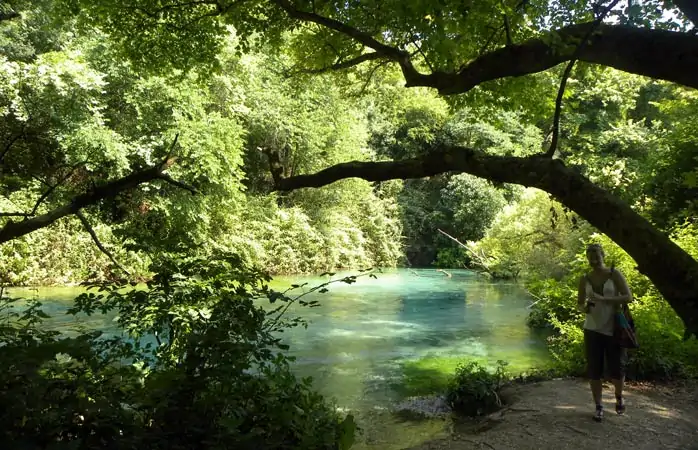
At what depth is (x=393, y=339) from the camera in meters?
11.1

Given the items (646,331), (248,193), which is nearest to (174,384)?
(646,331)

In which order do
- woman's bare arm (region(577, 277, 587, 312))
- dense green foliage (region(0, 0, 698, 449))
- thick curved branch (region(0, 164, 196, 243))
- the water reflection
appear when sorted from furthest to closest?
the water reflection, woman's bare arm (region(577, 277, 587, 312)), dense green foliage (region(0, 0, 698, 449)), thick curved branch (region(0, 164, 196, 243))

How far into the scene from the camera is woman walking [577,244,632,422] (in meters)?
5.01

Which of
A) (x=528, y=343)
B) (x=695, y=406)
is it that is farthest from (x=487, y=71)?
(x=528, y=343)

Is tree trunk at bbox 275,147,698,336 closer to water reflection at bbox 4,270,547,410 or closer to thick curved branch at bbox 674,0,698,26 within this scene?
thick curved branch at bbox 674,0,698,26

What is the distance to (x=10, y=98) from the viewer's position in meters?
14.8

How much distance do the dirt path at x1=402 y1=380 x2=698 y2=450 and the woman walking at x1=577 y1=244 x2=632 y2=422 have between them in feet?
1.01

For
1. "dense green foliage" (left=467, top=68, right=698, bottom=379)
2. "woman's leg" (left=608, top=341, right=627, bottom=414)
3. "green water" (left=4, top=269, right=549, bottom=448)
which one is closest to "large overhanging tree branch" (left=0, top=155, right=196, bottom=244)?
"dense green foliage" (left=467, top=68, right=698, bottom=379)

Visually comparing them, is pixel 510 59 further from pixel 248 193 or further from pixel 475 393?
pixel 248 193

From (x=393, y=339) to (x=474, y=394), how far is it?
15.4ft

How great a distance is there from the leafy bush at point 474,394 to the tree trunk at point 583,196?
4.18m

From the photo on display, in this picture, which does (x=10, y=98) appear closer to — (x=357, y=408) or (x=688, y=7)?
(x=357, y=408)

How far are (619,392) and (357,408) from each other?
10.3ft

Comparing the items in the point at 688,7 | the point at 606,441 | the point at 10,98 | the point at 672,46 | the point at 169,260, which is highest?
the point at 10,98
